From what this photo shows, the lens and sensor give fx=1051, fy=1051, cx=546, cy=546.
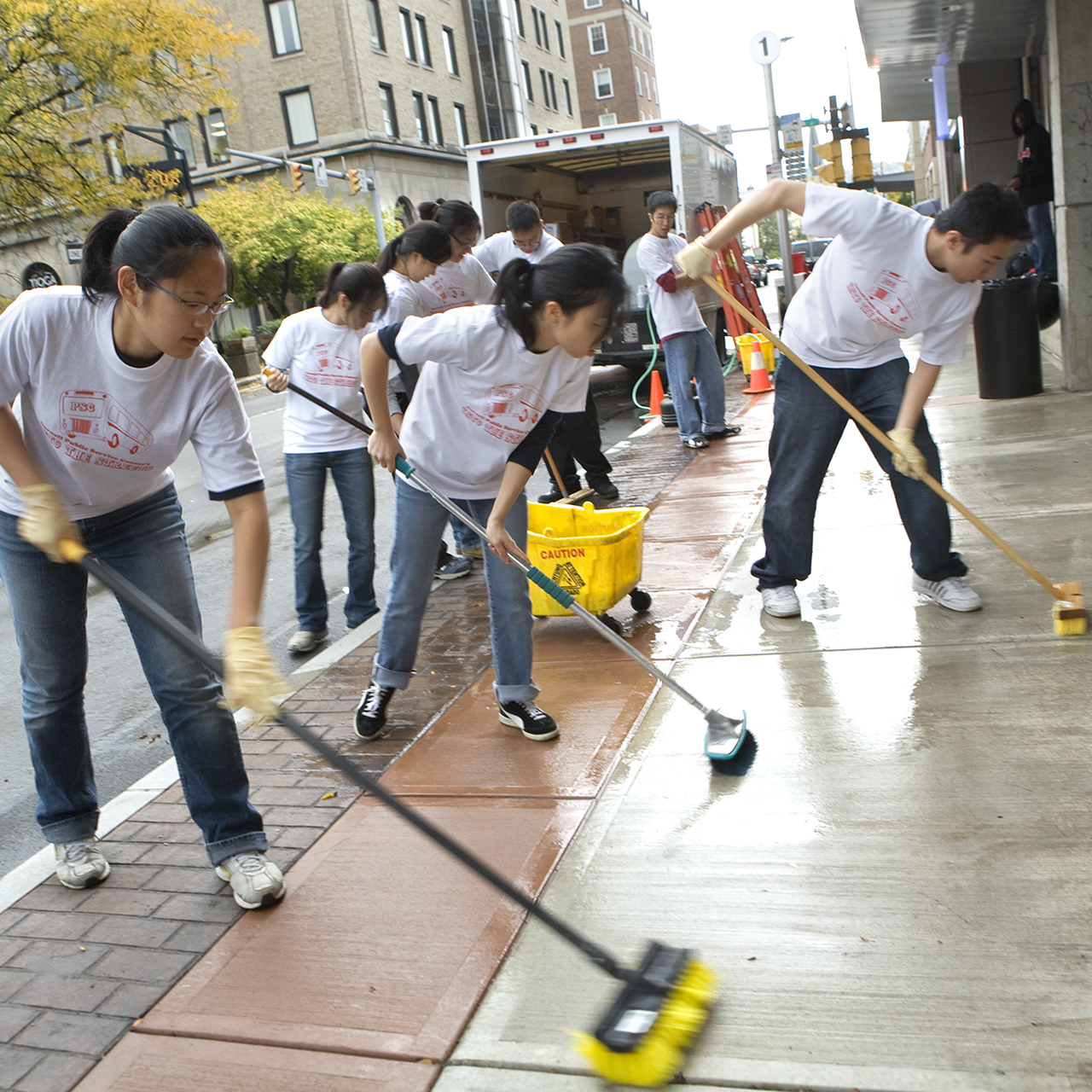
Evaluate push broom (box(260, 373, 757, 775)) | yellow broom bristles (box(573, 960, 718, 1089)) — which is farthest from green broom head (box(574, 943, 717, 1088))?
push broom (box(260, 373, 757, 775))

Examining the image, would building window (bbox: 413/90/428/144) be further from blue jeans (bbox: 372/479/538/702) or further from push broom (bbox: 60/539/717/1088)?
push broom (bbox: 60/539/717/1088)

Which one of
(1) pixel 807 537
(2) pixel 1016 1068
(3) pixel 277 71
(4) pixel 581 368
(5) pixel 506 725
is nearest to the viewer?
(2) pixel 1016 1068

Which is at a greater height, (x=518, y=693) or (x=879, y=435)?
(x=879, y=435)

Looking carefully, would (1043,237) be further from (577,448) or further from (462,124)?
(462,124)

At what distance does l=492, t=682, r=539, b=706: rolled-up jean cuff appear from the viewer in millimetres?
3859

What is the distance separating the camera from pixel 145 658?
2975 mm

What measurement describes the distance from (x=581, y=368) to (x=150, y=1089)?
245 cm

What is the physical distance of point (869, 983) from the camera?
90.4 inches

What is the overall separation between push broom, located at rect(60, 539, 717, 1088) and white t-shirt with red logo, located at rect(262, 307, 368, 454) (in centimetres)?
297

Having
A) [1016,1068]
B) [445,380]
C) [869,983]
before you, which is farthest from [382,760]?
[1016,1068]

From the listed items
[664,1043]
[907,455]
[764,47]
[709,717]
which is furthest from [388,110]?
[664,1043]

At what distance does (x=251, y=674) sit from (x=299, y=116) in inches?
1581

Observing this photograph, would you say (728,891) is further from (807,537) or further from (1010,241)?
(1010,241)

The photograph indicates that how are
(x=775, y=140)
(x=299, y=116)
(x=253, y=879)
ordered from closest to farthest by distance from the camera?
(x=253, y=879)
(x=775, y=140)
(x=299, y=116)
